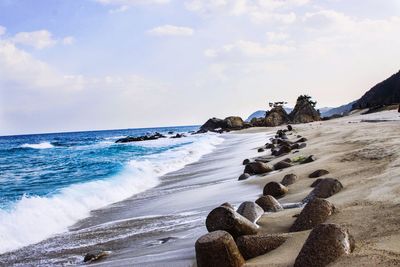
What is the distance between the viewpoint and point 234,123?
60688 millimetres

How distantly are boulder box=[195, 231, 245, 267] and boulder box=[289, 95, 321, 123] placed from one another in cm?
5211

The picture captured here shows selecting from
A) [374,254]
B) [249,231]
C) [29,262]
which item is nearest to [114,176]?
[29,262]

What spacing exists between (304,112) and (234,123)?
35.0ft

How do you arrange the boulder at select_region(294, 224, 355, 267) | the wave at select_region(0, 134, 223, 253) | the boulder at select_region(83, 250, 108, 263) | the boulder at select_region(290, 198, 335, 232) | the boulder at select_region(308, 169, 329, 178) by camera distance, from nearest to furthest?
the boulder at select_region(294, 224, 355, 267)
the boulder at select_region(290, 198, 335, 232)
the boulder at select_region(83, 250, 108, 263)
the wave at select_region(0, 134, 223, 253)
the boulder at select_region(308, 169, 329, 178)

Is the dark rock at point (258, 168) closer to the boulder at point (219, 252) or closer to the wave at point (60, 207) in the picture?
the wave at point (60, 207)

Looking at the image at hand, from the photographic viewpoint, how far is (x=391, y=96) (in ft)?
159

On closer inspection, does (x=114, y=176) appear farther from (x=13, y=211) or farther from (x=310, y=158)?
(x=310, y=158)

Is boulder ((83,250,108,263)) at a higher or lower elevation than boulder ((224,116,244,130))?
lower

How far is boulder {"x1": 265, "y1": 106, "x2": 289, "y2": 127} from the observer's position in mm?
55000

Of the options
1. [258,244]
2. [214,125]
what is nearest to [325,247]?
[258,244]

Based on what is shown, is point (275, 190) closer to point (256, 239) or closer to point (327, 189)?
point (327, 189)

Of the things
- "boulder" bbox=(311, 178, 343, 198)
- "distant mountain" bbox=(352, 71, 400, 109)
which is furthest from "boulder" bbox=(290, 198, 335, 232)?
"distant mountain" bbox=(352, 71, 400, 109)

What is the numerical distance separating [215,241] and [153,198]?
618cm

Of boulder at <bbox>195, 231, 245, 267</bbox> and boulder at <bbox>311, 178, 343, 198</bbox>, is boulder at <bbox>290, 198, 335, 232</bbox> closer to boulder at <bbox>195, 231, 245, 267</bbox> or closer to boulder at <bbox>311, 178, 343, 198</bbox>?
boulder at <bbox>195, 231, 245, 267</bbox>
